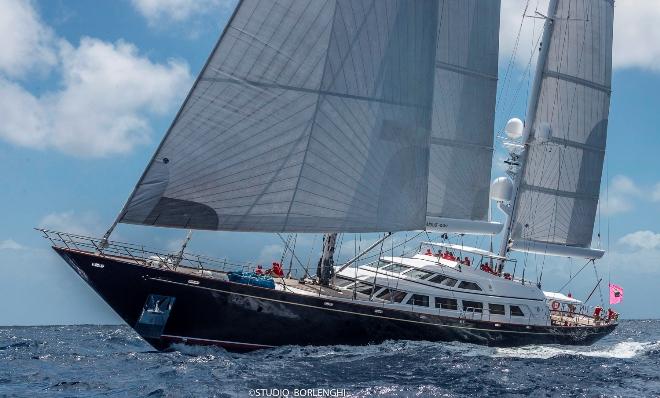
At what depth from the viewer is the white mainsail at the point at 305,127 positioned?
64.2 ft

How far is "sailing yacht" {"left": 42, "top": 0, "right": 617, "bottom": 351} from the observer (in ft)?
64.7

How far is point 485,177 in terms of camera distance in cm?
3059

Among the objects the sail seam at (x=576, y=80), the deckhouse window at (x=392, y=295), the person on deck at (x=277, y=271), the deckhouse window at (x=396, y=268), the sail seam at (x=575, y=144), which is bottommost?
the deckhouse window at (x=392, y=295)

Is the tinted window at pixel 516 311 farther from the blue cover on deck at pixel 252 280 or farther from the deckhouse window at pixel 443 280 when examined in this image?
the blue cover on deck at pixel 252 280

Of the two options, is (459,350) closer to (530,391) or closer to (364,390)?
(530,391)

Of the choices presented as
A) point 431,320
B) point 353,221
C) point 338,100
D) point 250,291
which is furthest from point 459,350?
point 338,100

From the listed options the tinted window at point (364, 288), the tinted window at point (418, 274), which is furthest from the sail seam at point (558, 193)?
the tinted window at point (364, 288)

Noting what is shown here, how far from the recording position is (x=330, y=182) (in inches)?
846

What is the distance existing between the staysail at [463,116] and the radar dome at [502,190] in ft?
8.73

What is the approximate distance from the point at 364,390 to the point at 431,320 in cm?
827

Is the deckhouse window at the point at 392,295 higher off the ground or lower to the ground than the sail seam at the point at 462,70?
lower

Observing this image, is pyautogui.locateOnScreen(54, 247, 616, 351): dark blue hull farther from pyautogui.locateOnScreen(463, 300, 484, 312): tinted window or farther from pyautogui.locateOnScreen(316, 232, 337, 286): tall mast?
pyautogui.locateOnScreen(463, 300, 484, 312): tinted window

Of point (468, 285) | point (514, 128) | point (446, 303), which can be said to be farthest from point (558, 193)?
point (446, 303)

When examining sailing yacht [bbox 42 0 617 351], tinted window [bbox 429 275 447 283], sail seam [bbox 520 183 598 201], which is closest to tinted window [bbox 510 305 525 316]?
sailing yacht [bbox 42 0 617 351]
